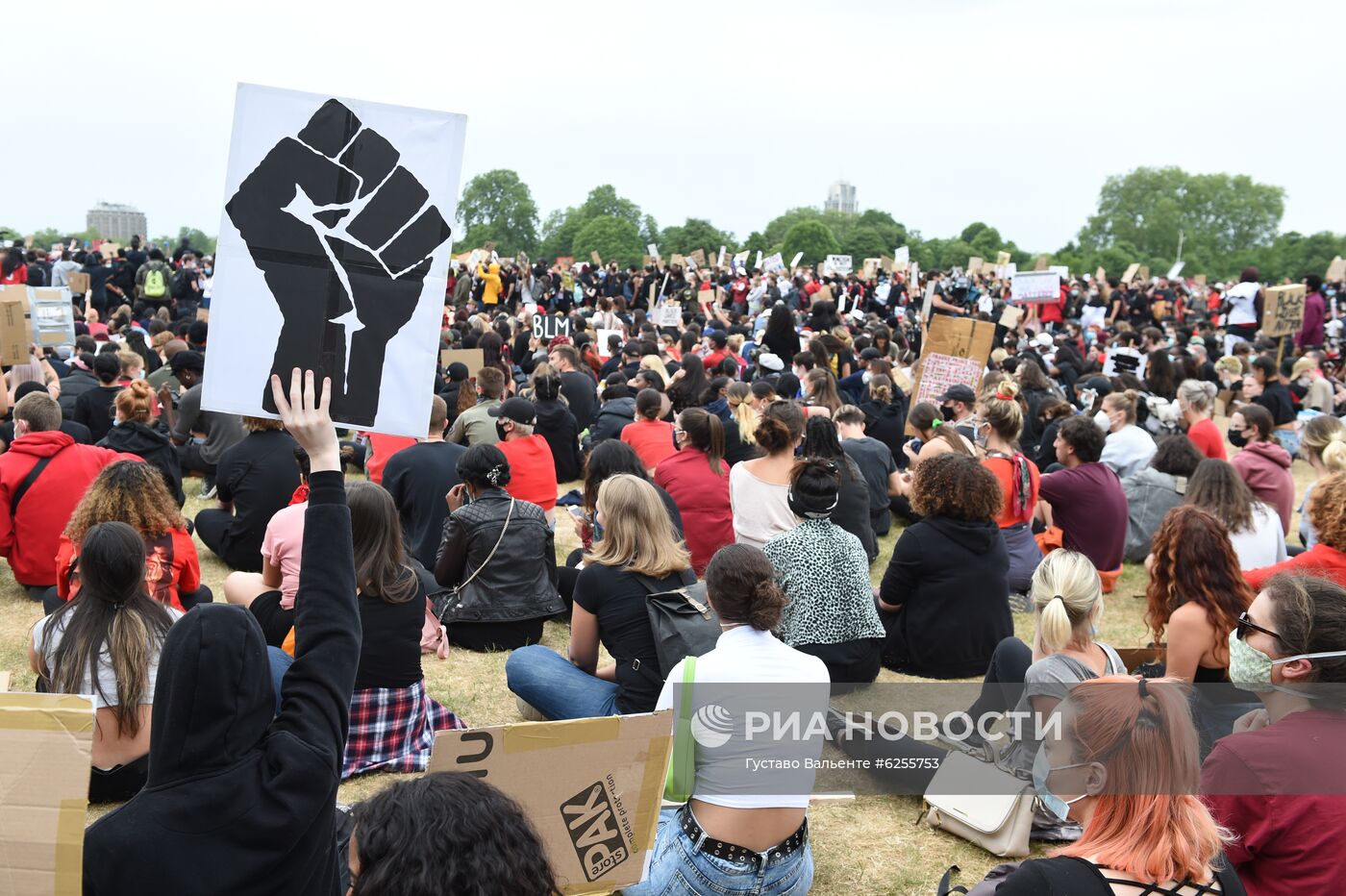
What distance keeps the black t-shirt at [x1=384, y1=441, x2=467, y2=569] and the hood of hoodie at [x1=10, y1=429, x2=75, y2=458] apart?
81.5 inches

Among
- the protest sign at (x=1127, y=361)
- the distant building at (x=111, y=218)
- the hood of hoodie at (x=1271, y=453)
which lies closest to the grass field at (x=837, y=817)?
the hood of hoodie at (x=1271, y=453)

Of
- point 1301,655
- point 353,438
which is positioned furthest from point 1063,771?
point 353,438

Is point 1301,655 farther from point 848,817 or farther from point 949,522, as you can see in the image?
point 949,522

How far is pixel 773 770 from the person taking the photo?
3.78 metres

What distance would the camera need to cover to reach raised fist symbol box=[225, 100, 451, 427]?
3.19m

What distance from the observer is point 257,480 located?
7629 mm

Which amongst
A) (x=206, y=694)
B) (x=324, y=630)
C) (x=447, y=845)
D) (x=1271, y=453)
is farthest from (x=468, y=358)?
(x=447, y=845)

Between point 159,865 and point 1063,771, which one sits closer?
point 159,865

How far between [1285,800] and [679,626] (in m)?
2.47

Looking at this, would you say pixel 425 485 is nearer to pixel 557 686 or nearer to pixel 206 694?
pixel 557 686

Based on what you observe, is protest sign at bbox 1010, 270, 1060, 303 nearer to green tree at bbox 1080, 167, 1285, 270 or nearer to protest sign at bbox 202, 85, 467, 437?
protest sign at bbox 202, 85, 467, 437

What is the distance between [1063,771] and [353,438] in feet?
31.1

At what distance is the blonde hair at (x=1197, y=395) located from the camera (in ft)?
33.1

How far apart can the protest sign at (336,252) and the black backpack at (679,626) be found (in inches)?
73.4
